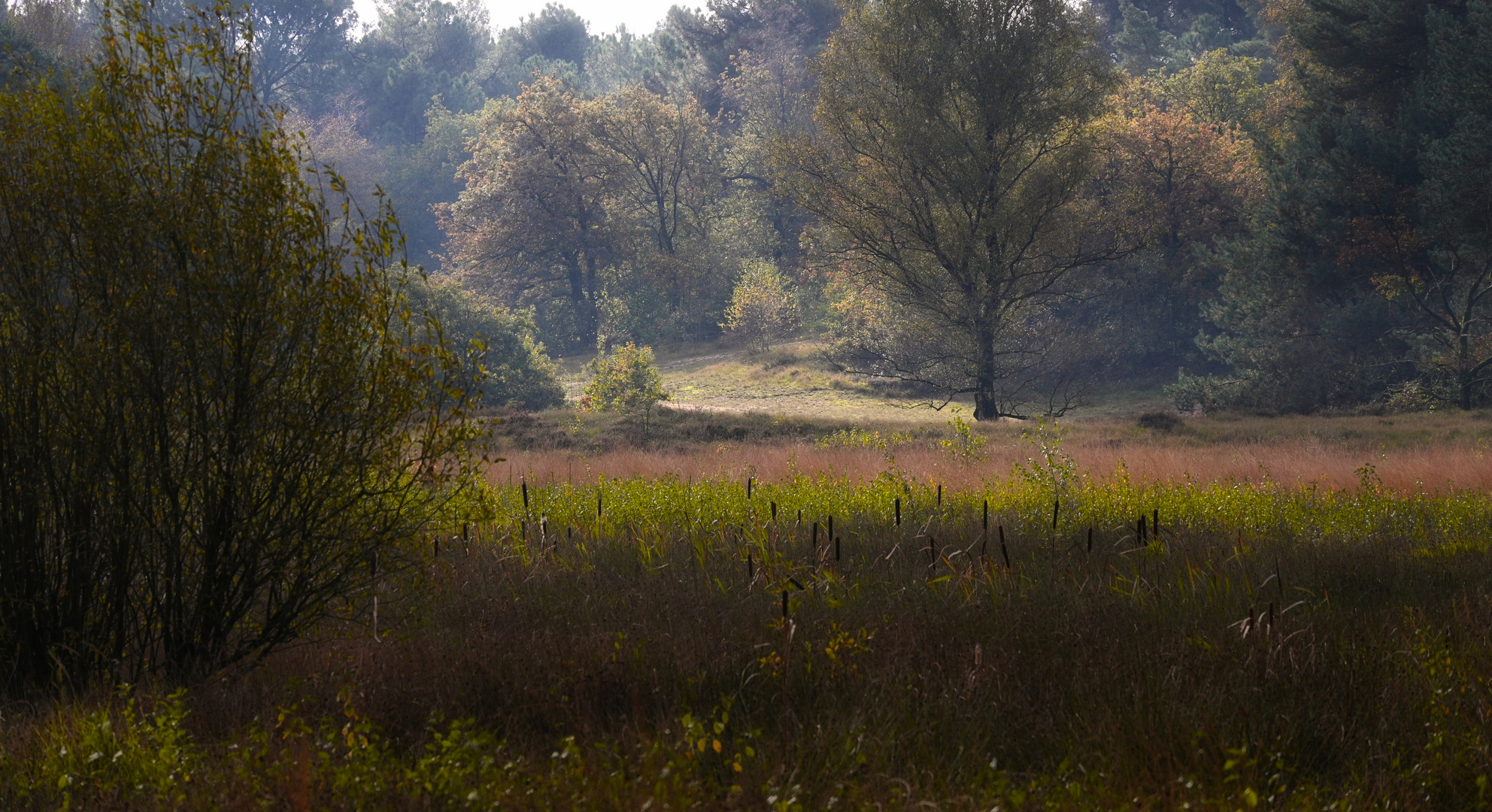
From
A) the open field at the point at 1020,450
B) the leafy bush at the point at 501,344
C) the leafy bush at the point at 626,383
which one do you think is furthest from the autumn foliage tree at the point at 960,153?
the leafy bush at the point at 501,344

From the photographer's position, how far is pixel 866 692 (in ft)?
13.4

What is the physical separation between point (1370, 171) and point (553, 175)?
1351 inches

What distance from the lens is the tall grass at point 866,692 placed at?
11.3 feet

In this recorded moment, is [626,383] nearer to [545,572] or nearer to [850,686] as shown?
[545,572]

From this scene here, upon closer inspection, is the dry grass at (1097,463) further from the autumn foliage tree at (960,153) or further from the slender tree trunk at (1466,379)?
the slender tree trunk at (1466,379)

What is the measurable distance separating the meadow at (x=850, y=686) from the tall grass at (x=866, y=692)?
0.06 ft

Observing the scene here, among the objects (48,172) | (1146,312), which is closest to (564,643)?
(48,172)

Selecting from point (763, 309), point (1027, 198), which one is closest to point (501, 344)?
point (763, 309)

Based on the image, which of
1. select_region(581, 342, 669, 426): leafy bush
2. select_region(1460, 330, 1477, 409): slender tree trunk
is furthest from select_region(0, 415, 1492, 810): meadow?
select_region(1460, 330, 1477, 409): slender tree trunk

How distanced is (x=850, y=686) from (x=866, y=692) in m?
0.21

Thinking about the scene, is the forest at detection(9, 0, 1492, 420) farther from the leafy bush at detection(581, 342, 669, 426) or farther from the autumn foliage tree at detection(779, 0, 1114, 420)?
the leafy bush at detection(581, 342, 669, 426)

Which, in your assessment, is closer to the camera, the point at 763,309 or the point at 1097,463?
the point at 1097,463

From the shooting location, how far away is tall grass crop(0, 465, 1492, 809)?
135 inches

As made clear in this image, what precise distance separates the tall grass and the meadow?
2 centimetres
